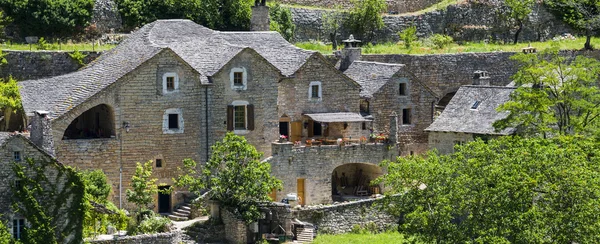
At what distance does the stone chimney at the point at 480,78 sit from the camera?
84.2 metres

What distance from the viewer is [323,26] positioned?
3698 inches

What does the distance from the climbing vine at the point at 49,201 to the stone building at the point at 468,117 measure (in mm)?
22808

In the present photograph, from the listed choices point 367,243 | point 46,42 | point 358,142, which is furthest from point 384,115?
point 46,42

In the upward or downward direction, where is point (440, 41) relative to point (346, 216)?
upward

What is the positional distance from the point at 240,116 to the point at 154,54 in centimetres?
502

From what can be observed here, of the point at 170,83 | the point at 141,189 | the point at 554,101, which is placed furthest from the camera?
the point at 554,101

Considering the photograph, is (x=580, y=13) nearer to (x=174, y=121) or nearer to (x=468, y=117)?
(x=468, y=117)

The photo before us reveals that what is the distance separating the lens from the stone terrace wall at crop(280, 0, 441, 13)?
318 ft

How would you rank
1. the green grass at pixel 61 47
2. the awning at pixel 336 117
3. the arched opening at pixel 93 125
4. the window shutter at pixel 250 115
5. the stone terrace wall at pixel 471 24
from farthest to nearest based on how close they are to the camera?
the stone terrace wall at pixel 471 24, the green grass at pixel 61 47, the awning at pixel 336 117, the window shutter at pixel 250 115, the arched opening at pixel 93 125

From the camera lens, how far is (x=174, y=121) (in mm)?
69688

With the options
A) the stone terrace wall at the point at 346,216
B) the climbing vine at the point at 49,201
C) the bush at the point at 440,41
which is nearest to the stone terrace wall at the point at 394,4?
the bush at the point at 440,41

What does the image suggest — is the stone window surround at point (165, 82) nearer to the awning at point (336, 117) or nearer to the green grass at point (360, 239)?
the awning at point (336, 117)

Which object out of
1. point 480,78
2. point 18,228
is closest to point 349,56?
point 480,78

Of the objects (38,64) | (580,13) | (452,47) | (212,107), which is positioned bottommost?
(212,107)
